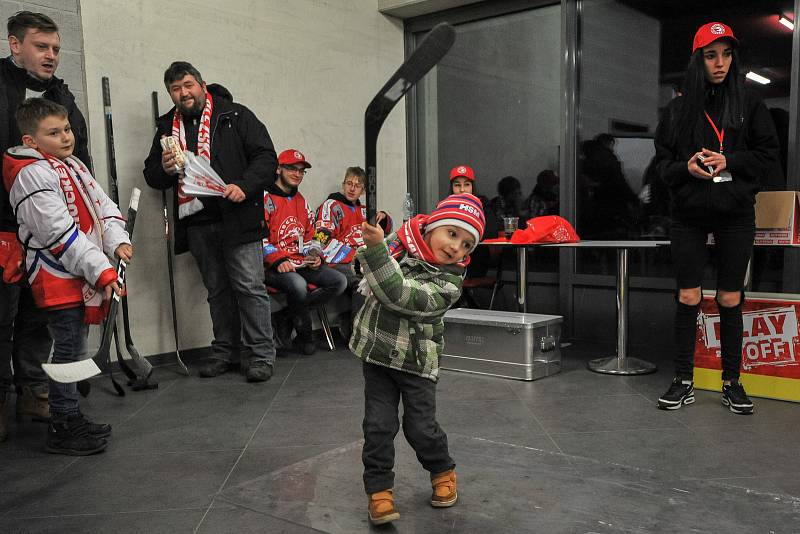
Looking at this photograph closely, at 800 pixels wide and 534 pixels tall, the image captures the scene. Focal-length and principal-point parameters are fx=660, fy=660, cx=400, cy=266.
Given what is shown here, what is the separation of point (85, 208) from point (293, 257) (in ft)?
5.56

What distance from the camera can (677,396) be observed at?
2.76m

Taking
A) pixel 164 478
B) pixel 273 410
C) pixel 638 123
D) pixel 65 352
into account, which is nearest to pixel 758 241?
pixel 638 123

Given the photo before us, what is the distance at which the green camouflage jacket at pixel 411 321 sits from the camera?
65.4 inches

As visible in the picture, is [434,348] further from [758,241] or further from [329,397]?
[758,241]

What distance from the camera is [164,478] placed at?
2.09m

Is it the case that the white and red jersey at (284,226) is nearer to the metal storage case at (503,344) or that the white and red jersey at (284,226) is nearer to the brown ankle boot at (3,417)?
the metal storage case at (503,344)

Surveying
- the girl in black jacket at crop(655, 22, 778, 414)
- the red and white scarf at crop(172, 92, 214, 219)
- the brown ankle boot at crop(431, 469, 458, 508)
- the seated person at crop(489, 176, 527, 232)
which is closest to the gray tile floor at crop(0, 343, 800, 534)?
the brown ankle boot at crop(431, 469, 458, 508)

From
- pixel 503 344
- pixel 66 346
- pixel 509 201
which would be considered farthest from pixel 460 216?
pixel 509 201

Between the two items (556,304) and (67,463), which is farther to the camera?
(556,304)

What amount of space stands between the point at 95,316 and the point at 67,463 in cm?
51

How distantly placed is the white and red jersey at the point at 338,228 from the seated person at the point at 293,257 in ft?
0.51

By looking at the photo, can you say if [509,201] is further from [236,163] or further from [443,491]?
[443,491]

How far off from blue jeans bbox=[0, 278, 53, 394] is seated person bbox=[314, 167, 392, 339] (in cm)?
181

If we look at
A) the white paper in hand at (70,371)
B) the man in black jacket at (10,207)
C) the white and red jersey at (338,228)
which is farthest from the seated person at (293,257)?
the white paper in hand at (70,371)
